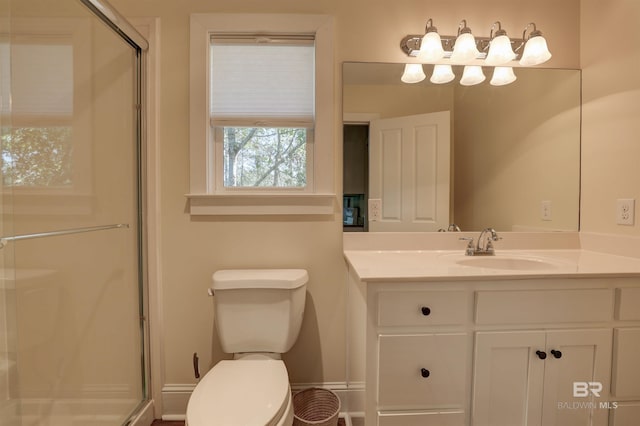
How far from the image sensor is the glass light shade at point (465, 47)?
1380 millimetres

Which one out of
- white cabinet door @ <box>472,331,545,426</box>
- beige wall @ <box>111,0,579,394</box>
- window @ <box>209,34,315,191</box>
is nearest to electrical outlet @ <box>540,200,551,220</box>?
white cabinet door @ <box>472,331,545,426</box>

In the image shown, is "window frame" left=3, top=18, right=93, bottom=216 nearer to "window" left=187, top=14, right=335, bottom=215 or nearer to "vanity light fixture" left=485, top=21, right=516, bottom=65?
"window" left=187, top=14, right=335, bottom=215

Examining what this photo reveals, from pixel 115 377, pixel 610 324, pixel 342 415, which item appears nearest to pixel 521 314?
pixel 610 324

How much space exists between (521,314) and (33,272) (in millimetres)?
1632

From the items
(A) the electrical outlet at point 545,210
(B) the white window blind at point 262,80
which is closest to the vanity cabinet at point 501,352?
(A) the electrical outlet at point 545,210

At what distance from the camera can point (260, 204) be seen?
1.46 meters

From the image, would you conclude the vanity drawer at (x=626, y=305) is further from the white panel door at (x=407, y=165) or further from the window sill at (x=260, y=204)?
the window sill at (x=260, y=204)

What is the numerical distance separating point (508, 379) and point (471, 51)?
4.49ft

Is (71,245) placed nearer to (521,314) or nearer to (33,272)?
(33,272)

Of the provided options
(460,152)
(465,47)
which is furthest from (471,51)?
(460,152)

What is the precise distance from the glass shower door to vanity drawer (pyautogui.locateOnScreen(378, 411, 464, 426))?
110cm

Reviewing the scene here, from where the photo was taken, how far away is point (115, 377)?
50.0 inches

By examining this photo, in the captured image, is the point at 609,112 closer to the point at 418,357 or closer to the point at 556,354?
the point at 556,354

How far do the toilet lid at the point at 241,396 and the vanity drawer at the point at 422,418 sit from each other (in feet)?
1.11
